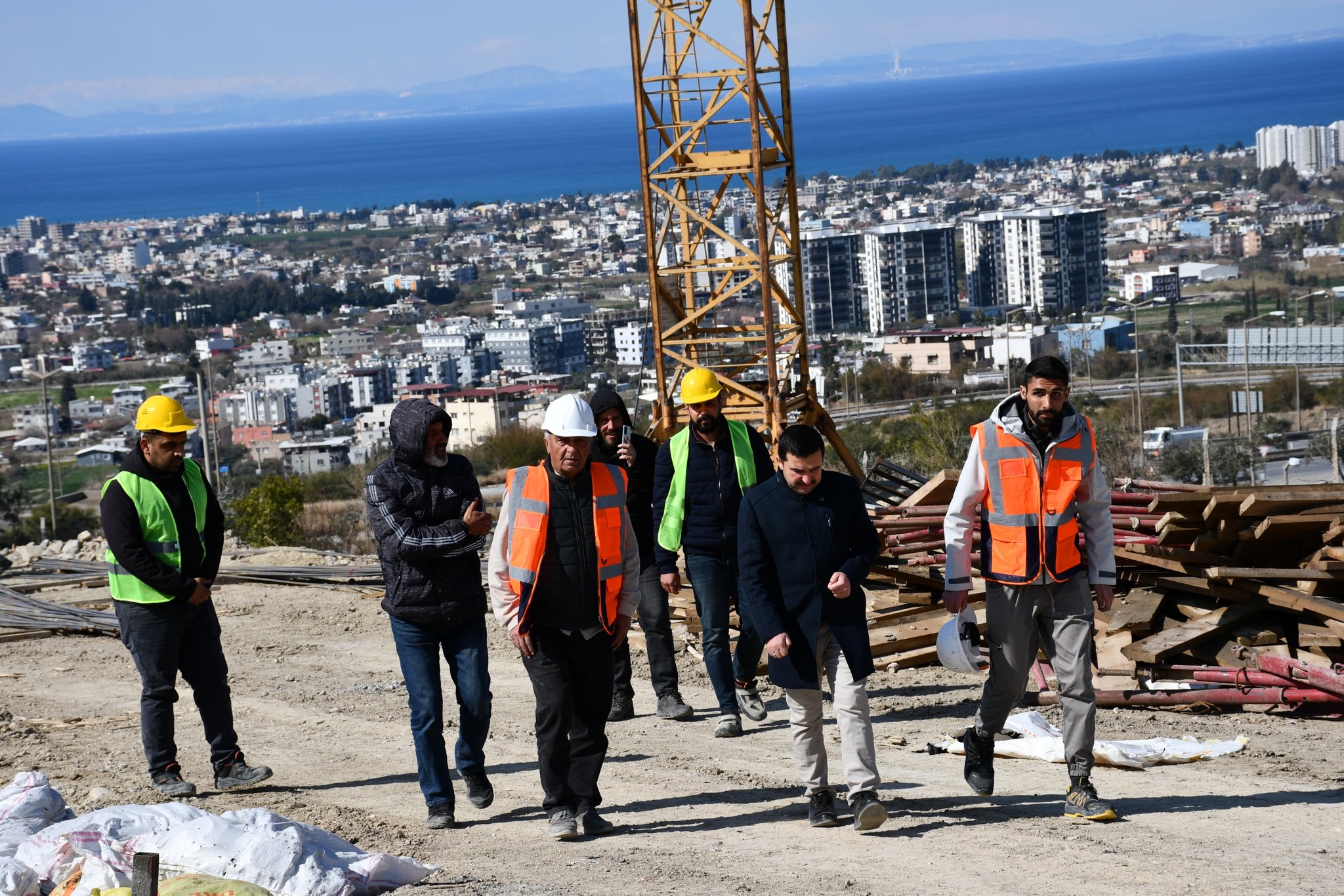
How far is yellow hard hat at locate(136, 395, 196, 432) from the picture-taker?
20.8ft

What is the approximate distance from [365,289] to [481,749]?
174m

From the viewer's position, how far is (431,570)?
587 cm

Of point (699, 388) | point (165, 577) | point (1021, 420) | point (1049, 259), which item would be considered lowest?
point (165, 577)

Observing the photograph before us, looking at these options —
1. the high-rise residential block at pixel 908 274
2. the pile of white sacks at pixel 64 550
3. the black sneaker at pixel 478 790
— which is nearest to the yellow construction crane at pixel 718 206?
the pile of white sacks at pixel 64 550

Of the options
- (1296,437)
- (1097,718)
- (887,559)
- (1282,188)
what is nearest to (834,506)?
(1097,718)

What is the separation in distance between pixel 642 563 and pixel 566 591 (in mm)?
2151

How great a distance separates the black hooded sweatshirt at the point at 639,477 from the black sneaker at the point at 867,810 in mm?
2403

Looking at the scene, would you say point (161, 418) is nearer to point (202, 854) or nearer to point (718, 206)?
point (202, 854)

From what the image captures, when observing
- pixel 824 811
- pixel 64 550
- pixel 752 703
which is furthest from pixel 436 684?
pixel 64 550

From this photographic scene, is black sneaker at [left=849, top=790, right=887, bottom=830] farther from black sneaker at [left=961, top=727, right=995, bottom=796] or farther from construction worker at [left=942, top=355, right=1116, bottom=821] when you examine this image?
construction worker at [left=942, top=355, right=1116, bottom=821]

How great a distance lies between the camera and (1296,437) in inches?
1635

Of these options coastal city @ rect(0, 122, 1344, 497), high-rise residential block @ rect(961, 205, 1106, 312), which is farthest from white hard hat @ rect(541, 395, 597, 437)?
high-rise residential block @ rect(961, 205, 1106, 312)

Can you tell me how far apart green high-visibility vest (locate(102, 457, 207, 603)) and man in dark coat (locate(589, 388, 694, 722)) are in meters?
2.04

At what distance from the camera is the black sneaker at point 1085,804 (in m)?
5.56
